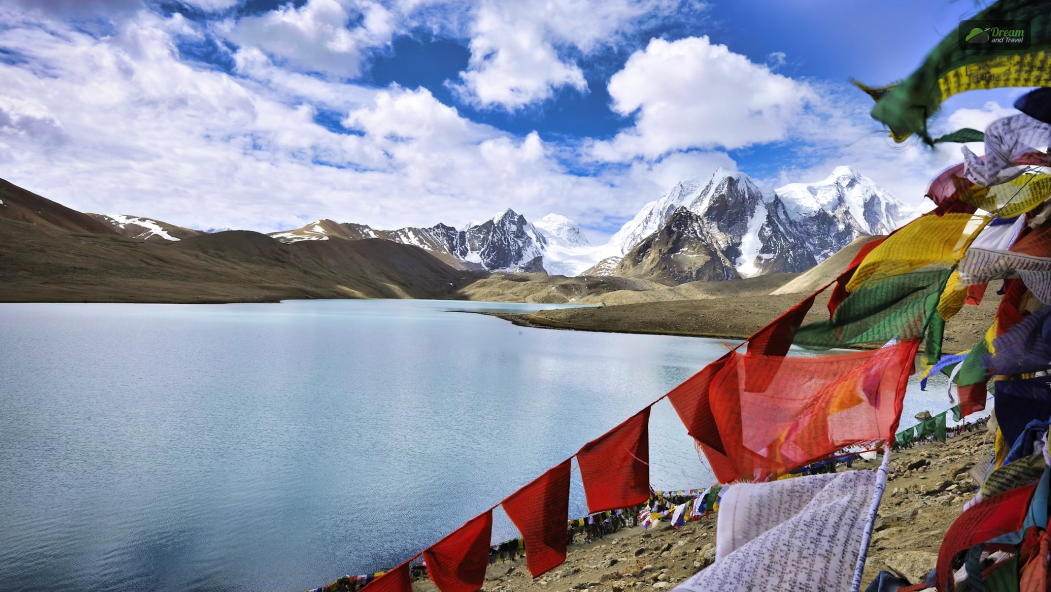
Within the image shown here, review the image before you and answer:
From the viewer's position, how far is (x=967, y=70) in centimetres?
211

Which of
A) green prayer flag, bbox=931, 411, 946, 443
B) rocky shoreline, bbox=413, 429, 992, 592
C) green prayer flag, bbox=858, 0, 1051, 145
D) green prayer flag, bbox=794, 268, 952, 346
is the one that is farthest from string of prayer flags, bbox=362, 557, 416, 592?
green prayer flag, bbox=931, 411, 946, 443

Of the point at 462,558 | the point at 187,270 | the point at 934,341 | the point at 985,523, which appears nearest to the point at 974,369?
the point at 934,341

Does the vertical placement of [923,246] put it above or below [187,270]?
below

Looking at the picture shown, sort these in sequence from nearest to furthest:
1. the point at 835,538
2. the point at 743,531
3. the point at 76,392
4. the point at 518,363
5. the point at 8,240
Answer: the point at 835,538, the point at 743,531, the point at 76,392, the point at 518,363, the point at 8,240

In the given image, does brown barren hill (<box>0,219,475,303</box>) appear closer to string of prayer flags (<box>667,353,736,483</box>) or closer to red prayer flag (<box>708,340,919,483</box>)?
string of prayer flags (<box>667,353,736,483</box>)

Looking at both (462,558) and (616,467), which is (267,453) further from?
(616,467)

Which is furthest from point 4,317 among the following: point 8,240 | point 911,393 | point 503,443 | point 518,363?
point 911,393

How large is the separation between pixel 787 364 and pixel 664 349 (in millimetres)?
34856

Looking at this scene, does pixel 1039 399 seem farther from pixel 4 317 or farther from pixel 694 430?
pixel 4 317

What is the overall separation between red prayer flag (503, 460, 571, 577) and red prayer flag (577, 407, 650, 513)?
0.19m

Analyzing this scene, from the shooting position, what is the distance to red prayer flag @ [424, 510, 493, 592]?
3.99 m

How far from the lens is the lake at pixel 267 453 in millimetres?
7617

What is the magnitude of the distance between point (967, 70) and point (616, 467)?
296 centimetres

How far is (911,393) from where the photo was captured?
21.3m
